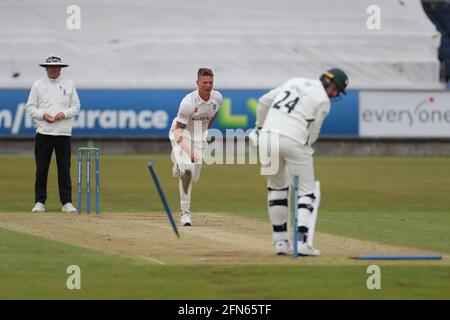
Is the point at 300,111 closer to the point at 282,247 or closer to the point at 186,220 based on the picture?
the point at 282,247

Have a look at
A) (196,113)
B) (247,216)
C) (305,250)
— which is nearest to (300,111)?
(305,250)

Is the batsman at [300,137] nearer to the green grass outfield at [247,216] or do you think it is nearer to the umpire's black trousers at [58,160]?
the green grass outfield at [247,216]

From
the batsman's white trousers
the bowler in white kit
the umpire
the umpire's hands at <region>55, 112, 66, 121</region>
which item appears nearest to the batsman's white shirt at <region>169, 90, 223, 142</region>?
the bowler in white kit

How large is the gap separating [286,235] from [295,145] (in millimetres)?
985

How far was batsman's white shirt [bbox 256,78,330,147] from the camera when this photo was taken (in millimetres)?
13203

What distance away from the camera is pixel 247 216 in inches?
746

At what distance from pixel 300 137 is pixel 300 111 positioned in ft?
0.85

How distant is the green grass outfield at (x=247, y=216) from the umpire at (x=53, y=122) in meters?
0.64

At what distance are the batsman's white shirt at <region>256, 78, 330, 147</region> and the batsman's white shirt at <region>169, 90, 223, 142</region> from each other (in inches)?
146

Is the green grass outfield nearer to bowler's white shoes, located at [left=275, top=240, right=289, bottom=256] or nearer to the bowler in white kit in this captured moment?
bowler's white shoes, located at [left=275, top=240, right=289, bottom=256]

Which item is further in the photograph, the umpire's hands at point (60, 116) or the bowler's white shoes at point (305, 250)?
the umpire's hands at point (60, 116)

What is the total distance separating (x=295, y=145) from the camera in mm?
13148

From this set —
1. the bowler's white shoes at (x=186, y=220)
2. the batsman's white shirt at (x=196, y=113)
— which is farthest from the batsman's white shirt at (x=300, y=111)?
the bowler's white shoes at (x=186, y=220)

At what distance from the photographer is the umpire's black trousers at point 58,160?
19375 millimetres
